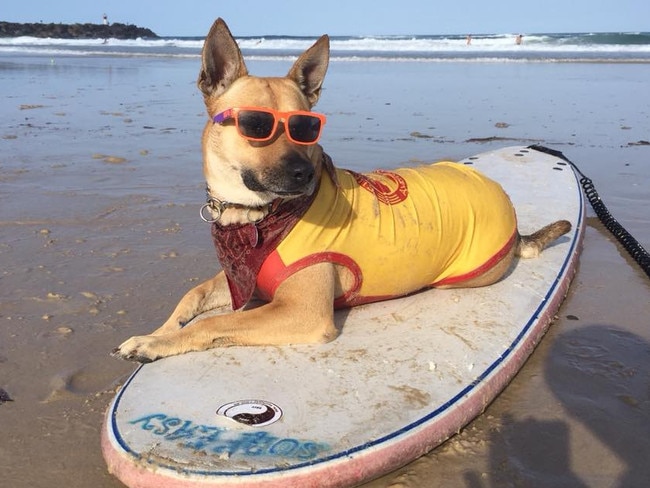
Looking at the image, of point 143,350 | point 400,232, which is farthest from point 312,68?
point 143,350

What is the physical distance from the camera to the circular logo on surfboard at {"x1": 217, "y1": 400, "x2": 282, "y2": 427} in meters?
2.58

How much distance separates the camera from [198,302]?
3.66 metres

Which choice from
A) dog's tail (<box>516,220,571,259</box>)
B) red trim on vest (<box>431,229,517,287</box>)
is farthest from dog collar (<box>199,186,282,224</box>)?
dog's tail (<box>516,220,571,259</box>)

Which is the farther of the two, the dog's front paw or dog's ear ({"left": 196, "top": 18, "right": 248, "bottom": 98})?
dog's ear ({"left": 196, "top": 18, "right": 248, "bottom": 98})

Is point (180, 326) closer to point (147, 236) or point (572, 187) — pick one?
point (147, 236)

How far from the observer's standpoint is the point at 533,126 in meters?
10.9

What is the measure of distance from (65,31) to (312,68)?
7080cm

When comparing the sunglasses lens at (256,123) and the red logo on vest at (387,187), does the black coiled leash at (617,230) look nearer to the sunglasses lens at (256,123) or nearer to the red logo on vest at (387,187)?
the red logo on vest at (387,187)

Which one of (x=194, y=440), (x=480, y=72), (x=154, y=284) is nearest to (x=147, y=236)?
(x=154, y=284)

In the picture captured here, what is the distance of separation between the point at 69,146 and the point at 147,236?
417 centimetres

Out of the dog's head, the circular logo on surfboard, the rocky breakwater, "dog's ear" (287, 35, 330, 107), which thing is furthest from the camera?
the rocky breakwater

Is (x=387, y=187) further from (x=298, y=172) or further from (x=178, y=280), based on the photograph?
(x=178, y=280)

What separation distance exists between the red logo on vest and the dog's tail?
1.17 meters

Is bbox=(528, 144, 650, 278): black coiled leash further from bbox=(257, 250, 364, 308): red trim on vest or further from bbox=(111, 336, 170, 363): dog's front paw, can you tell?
bbox=(111, 336, 170, 363): dog's front paw
